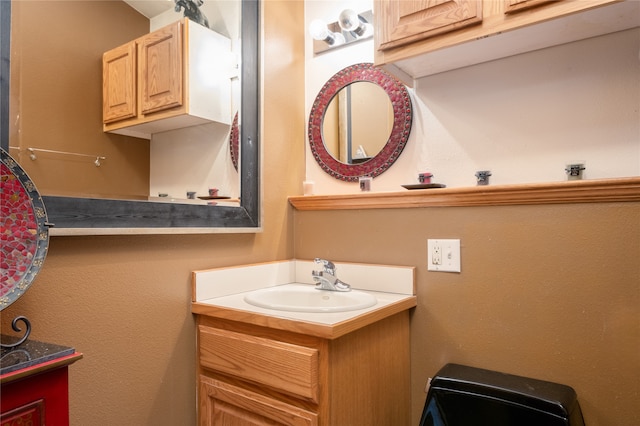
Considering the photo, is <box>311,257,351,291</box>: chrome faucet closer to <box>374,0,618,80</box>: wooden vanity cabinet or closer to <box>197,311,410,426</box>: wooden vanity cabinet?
<box>197,311,410,426</box>: wooden vanity cabinet

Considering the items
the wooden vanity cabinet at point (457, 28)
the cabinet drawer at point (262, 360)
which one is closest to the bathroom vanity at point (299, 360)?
the cabinet drawer at point (262, 360)

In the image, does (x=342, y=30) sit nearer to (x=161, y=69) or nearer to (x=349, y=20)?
(x=349, y=20)

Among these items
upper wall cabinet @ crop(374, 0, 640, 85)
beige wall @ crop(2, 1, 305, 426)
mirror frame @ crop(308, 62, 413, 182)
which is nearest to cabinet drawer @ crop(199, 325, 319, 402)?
beige wall @ crop(2, 1, 305, 426)

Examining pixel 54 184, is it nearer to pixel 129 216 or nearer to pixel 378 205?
pixel 129 216

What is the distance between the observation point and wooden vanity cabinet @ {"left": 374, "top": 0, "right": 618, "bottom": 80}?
3.75 ft

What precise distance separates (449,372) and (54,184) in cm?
128

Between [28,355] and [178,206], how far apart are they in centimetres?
67

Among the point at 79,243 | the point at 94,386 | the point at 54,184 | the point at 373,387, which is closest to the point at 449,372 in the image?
the point at 373,387

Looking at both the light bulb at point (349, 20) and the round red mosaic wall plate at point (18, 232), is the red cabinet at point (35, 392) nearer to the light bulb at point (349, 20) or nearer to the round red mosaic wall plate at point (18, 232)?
the round red mosaic wall plate at point (18, 232)

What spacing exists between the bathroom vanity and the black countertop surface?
55 centimetres

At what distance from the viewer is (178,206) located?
1.36 meters

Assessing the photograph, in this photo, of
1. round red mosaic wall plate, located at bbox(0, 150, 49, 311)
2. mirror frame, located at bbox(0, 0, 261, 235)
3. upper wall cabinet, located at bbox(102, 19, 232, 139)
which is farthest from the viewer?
upper wall cabinet, located at bbox(102, 19, 232, 139)

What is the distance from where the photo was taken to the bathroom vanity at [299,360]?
1122 millimetres

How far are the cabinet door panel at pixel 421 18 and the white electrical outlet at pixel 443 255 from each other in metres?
0.71
